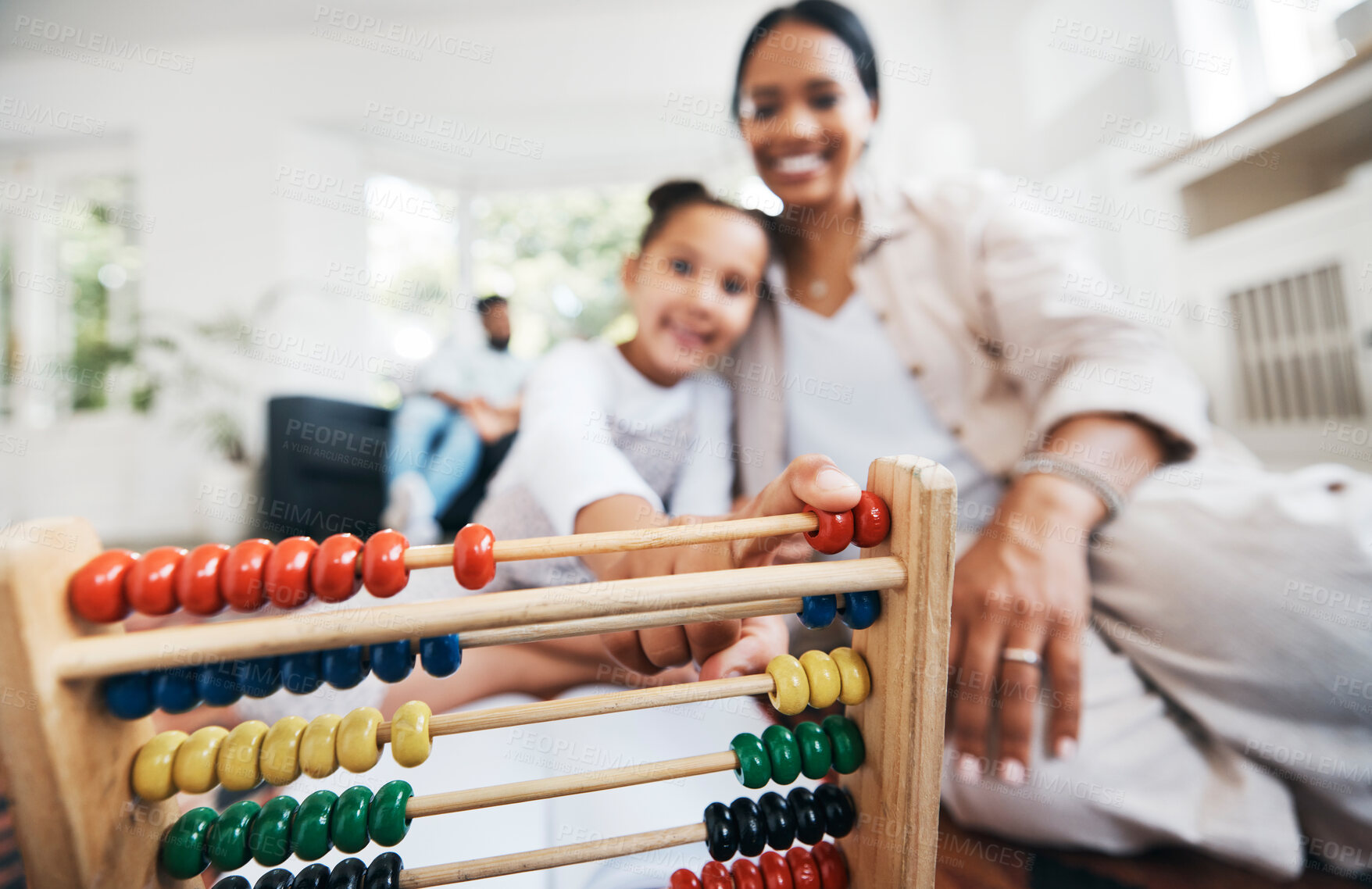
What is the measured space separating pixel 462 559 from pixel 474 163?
3.67m

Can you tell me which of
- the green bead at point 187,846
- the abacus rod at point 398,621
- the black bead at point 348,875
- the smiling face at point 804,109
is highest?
the smiling face at point 804,109

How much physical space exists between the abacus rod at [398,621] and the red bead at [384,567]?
25 mm

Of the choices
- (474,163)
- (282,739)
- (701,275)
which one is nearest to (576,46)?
(474,163)

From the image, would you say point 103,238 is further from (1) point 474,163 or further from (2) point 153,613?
(2) point 153,613

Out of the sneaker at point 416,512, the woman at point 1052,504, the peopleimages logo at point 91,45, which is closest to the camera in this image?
the woman at point 1052,504

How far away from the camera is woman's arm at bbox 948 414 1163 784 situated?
62cm

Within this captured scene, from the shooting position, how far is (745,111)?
3.06 feet

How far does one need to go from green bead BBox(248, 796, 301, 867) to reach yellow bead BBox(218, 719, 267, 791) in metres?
0.02

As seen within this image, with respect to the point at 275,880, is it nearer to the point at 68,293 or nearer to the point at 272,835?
the point at 272,835

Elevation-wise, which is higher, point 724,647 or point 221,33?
point 221,33

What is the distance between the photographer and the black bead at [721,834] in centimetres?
49

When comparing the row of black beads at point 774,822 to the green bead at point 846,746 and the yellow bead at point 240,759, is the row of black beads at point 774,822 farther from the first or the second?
the yellow bead at point 240,759

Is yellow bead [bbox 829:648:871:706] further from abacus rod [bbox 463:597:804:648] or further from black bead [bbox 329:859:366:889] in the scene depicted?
black bead [bbox 329:859:366:889]

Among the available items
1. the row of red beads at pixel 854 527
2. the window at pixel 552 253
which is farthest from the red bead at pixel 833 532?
the window at pixel 552 253
